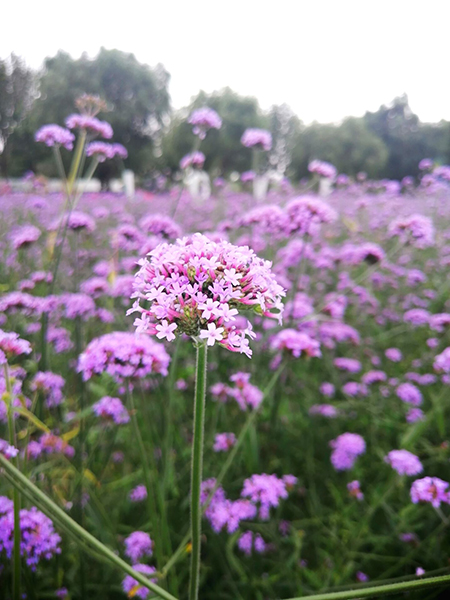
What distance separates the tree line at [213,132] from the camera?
Answer: 15.4 metres

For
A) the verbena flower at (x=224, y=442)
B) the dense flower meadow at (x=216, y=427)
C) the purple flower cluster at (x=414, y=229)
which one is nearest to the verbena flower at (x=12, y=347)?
the dense flower meadow at (x=216, y=427)

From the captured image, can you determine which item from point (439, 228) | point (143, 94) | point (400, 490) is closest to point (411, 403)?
point (400, 490)

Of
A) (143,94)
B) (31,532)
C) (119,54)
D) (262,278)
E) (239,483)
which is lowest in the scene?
(239,483)

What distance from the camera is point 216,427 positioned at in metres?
2.25

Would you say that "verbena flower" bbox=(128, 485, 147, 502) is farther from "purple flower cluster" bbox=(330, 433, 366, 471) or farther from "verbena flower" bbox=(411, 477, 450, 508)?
"verbena flower" bbox=(411, 477, 450, 508)

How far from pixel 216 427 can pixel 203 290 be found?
5.23 feet

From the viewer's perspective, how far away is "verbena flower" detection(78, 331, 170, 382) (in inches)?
47.8

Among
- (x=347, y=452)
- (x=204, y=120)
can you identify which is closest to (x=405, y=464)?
(x=347, y=452)

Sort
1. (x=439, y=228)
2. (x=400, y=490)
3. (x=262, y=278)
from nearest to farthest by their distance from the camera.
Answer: (x=262, y=278)
(x=400, y=490)
(x=439, y=228)

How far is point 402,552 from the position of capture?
188 cm

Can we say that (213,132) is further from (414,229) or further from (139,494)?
(139,494)

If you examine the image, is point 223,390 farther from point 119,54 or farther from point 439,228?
point 119,54

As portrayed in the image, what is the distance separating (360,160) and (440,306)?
20828mm

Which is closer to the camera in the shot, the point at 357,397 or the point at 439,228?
the point at 357,397
